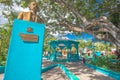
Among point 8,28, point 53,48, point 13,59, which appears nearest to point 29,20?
point 13,59

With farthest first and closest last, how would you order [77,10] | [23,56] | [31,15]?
1. [77,10]
2. [31,15]
3. [23,56]

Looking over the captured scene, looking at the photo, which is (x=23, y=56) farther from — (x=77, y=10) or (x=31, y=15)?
(x=77, y=10)

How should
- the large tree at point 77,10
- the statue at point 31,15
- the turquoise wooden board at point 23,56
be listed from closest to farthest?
1. the turquoise wooden board at point 23,56
2. the statue at point 31,15
3. the large tree at point 77,10

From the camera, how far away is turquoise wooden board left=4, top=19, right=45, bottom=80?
183 inches

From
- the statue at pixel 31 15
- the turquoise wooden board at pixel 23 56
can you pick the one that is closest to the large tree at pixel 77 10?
the statue at pixel 31 15

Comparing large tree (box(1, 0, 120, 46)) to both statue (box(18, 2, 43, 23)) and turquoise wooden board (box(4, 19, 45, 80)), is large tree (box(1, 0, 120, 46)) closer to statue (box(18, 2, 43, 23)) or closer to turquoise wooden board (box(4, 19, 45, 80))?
statue (box(18, 2, 43, 23))

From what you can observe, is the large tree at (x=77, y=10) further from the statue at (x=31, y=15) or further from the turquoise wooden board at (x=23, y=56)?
the turquoise wooden board at (x=23, y=56)

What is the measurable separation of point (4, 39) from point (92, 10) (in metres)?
8.29

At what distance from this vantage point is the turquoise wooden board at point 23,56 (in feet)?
15.2

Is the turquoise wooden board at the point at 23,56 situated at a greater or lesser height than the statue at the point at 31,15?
lesser

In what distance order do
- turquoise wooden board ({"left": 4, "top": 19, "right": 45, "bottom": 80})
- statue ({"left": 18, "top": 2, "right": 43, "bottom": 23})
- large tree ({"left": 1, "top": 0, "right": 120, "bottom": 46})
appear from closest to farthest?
turquoise wooden board ({"left": 4, "top": 19, "right": 45, "bottom": 80}) < statue ({"left": 18, "top": 2, "right": 43, "bottom": 23}) < large tree ({"left": 1, "top": 0, "right": 120, "bottom": 46})

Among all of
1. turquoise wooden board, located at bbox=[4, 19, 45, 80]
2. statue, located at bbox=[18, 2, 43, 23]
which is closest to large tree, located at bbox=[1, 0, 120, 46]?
statue, located at bbox=[18, 2, 43, 23]

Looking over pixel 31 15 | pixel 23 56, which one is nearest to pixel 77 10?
pixel 31 15

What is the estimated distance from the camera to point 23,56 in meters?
4.77
